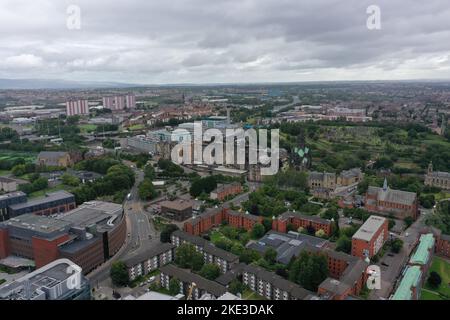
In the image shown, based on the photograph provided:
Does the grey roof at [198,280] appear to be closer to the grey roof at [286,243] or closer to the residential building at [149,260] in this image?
the residential building at [149,260]

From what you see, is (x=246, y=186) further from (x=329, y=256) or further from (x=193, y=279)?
(x=193, y=279)

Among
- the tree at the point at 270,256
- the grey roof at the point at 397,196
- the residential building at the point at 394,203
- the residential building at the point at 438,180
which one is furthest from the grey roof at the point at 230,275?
the residential building at the point at 438,180

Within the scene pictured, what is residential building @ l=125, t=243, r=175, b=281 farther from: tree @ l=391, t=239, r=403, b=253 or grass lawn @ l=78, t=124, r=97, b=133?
grass lawn @ l=78, t=124, r=97, b=133

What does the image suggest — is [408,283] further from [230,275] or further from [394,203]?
[394,203]

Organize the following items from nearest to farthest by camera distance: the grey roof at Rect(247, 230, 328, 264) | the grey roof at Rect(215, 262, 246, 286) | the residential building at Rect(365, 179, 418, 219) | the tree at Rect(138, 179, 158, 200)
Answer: the grey roof at Rect(215, 262, 246, 286) < the grey roof at Rect(247, 230, 328, 264) < the residential building at Rect(365, 179, 418, 219) < the tree at Rect(138, 179, 158, 200)

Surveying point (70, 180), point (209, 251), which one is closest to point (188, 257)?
point (209, 251)

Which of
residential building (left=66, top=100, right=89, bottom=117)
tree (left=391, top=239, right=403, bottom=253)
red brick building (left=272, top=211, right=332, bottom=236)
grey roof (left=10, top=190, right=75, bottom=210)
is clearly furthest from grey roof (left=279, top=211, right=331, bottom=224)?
residential building (left=66, top=100, right=89, bottom=117)
